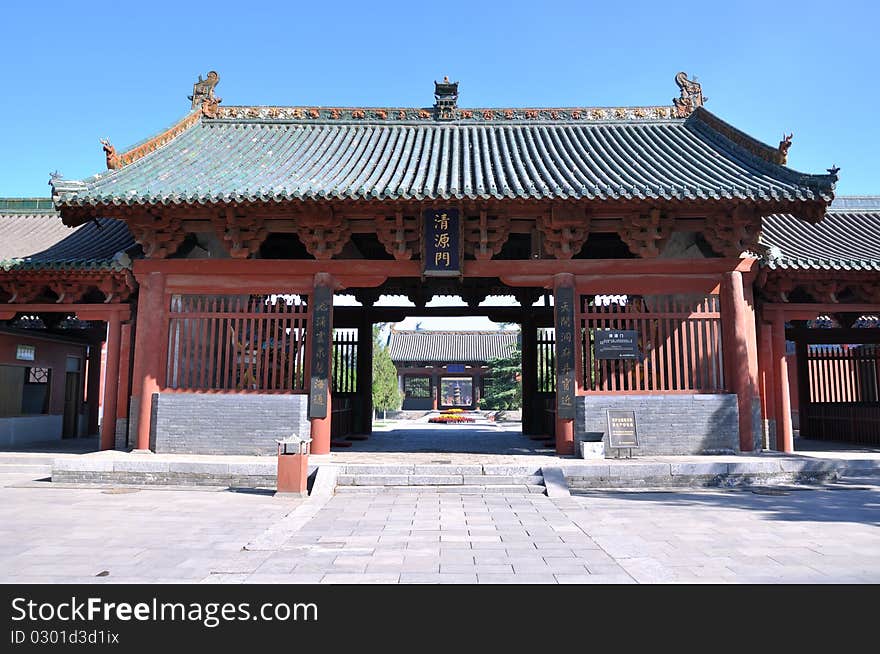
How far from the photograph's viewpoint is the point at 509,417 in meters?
34.1

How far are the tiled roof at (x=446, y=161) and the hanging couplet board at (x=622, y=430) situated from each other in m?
3.94

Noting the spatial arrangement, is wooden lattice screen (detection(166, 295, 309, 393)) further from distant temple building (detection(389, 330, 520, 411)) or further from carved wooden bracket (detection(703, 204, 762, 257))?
distant temple building (detection(389, 330, 520, 411))

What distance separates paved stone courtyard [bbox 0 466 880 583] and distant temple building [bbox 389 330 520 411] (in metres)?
34.7

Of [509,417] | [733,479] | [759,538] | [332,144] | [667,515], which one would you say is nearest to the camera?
[759,538]

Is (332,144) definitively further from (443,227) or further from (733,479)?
(733,479)

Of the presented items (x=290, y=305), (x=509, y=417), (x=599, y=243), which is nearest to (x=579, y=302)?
(x=599, y=243)

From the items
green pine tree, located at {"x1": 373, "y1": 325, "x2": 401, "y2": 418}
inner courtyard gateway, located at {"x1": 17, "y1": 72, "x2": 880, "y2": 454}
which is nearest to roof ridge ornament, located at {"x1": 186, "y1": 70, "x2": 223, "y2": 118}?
inner courtyard gateway, located at {"x1": 17, "y1": 72, "x2": 880, "y2": 454}

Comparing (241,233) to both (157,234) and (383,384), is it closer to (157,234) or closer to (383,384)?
(157,234)

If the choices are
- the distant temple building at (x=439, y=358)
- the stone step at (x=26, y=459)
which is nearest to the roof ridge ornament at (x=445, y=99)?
the stone step at (x=26, y=459)

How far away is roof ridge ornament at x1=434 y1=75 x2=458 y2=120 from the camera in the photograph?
616 inches

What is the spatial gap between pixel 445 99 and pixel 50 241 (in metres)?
11.8

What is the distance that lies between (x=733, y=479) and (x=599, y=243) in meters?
6.14

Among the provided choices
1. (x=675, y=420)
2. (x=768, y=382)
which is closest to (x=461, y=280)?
(x=675, y=420)
